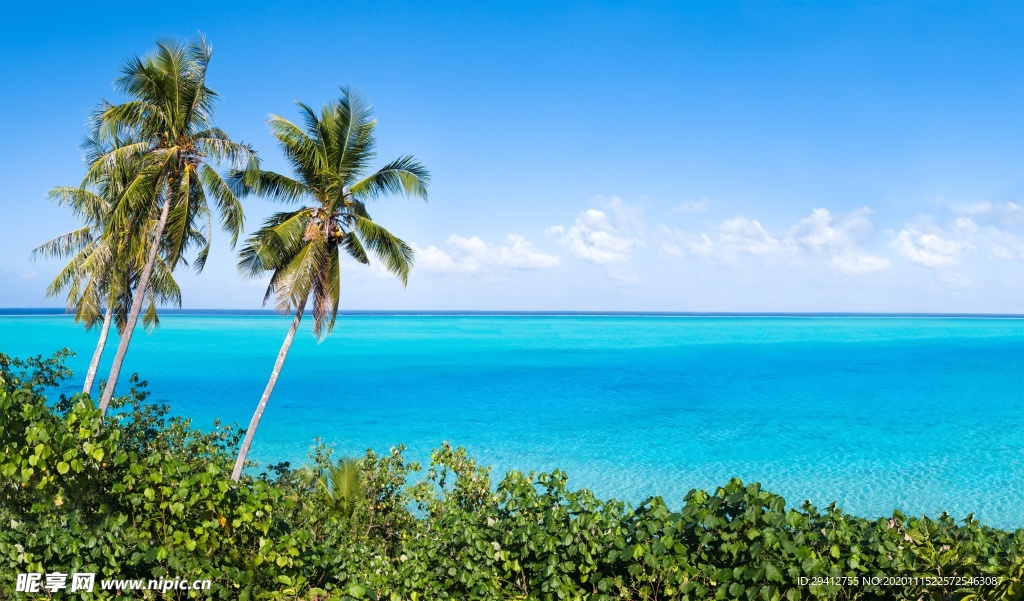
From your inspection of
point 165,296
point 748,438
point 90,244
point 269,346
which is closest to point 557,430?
point 748,438

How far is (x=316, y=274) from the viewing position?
1144cm

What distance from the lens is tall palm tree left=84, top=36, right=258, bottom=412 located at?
37.2 feet

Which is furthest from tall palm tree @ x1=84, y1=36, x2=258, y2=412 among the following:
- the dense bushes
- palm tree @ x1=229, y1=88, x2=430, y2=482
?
the dense bushes

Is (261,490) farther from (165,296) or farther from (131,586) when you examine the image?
(165,296)

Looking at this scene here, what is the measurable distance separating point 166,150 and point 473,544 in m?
10.2

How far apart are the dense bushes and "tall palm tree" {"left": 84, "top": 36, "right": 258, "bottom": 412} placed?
7.52 meters

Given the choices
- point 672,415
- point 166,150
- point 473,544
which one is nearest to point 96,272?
point 166,150

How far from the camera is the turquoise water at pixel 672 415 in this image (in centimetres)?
2025

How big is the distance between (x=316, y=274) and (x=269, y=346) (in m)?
62.5

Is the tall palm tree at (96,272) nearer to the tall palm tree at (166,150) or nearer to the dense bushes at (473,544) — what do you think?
the tall palm tree at (166,150)

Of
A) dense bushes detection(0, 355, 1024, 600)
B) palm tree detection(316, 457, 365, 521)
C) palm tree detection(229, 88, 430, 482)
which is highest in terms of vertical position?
palm tree detection(229, 88, 430, 482)

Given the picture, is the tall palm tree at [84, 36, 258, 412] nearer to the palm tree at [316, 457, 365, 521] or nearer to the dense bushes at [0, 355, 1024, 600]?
the palm tree at [316, 457, 365, 521]

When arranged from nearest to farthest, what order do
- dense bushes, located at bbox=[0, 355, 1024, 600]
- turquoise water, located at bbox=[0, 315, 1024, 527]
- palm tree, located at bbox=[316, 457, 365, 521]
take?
1. dense bushes, located at bbox=[0, 355, 1024, 600]
2. palm tree, located at bbox=[316, 457, 365, 521]
3. turquoise water, located at bbox=[0, 315, 1024, 527]

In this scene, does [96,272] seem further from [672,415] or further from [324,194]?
[672,415]
